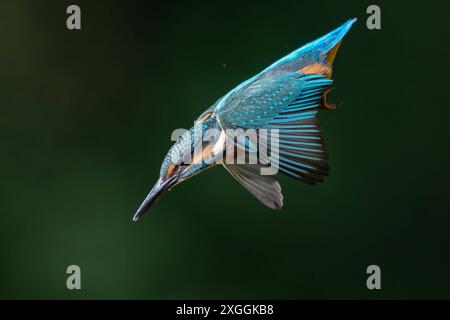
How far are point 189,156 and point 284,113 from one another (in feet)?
0.82

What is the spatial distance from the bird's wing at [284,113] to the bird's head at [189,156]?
0.04 metres

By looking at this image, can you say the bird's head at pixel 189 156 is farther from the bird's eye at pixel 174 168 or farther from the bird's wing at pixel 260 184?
the bird's wing at pixel 260 184

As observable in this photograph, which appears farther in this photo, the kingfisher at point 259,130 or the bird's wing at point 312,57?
the bird's wing at point 312,57

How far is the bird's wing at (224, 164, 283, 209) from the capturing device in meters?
2.00

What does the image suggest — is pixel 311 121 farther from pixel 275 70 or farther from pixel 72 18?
pixel 72 18

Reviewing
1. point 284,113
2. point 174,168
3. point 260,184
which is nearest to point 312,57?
point 284,113

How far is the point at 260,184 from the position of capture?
79.2 inches

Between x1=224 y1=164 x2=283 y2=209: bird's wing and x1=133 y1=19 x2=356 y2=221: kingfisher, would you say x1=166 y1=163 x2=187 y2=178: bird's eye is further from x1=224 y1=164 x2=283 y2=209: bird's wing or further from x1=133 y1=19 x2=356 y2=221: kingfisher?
x1=224 y1=164 x2=283 y2=209: bird's wing

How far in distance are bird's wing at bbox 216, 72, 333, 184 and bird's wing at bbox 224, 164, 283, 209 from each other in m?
0.18


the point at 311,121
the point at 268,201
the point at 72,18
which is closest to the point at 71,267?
the point at 72,18

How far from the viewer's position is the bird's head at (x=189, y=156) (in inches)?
72.3

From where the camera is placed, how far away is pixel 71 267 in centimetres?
359

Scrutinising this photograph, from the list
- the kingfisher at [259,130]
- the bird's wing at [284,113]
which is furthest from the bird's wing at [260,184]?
the bird's wing at [284,113]

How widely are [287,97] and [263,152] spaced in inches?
6.0
